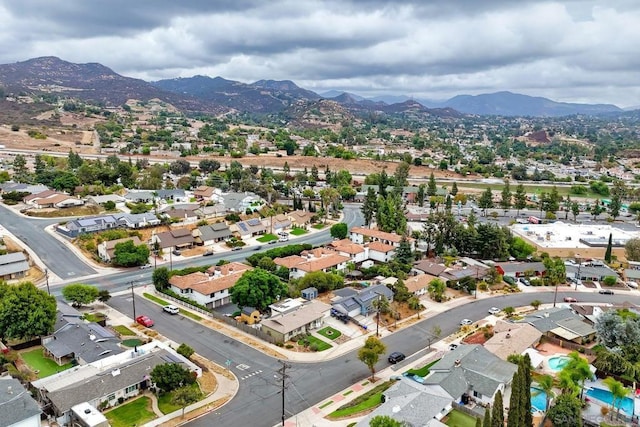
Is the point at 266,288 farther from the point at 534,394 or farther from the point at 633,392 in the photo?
the point at 633,392

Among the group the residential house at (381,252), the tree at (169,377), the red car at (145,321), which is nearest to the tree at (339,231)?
the residential house at (381,252)

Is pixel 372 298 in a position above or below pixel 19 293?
below

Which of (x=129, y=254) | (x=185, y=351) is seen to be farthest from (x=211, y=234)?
(x=185, y=351)

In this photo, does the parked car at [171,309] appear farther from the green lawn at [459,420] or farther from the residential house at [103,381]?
the green lawn at [459,420]

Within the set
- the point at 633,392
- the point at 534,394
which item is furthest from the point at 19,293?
the point at 633,392

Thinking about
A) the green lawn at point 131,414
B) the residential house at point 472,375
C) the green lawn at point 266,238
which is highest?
the residential house at point 472,375
